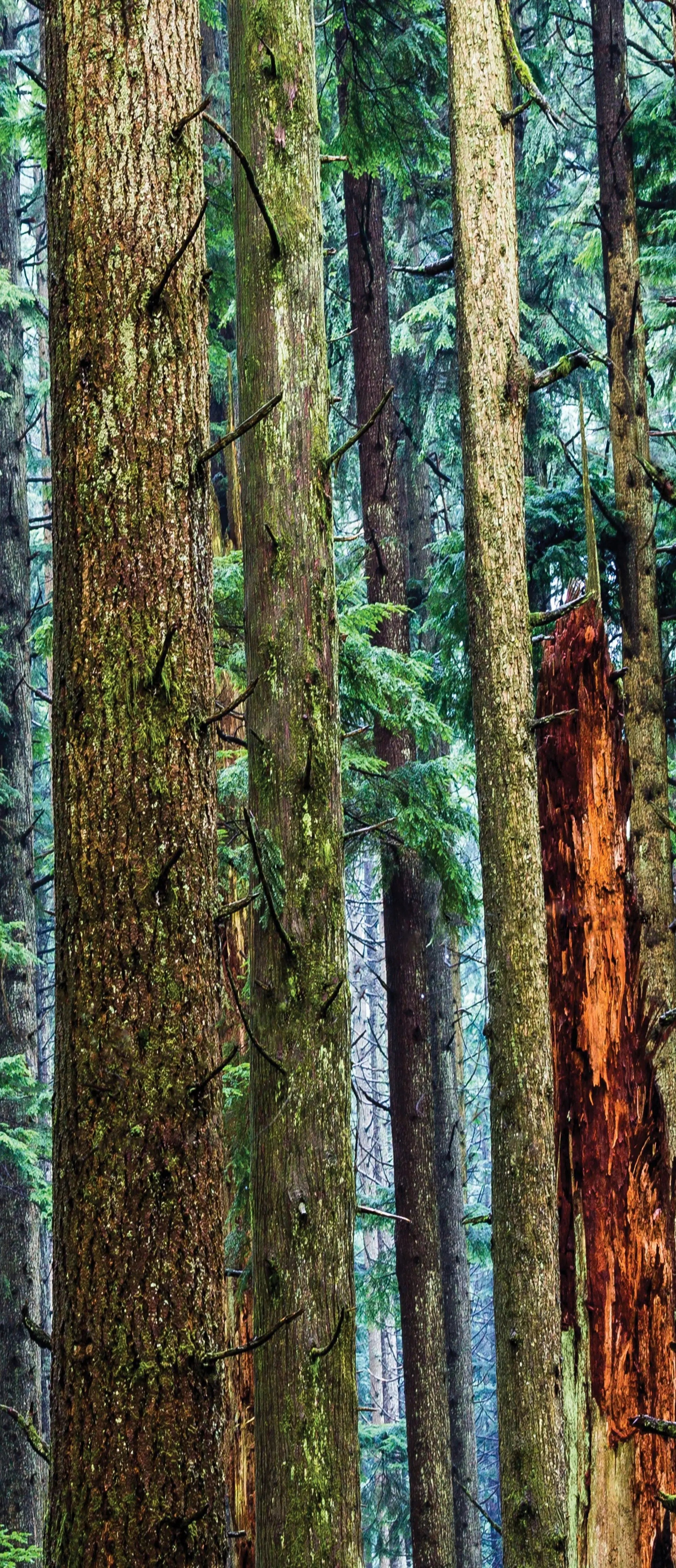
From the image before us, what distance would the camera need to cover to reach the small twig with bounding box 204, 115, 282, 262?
341cm

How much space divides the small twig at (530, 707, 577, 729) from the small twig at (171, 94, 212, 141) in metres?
2.86

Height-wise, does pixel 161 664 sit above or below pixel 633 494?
below

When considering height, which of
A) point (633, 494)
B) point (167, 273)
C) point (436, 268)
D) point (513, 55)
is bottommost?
point (167, 273)

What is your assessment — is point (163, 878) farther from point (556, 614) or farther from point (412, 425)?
point (412, 425)

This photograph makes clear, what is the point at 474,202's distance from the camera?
6.43 meters

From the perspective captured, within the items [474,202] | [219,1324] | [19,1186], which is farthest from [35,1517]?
[474,202]

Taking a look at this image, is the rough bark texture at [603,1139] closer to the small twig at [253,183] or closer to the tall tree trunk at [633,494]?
the small twig at [253,183]

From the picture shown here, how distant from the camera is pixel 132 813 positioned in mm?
3041

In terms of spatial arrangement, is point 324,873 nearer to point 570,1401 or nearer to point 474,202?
point 570,1401

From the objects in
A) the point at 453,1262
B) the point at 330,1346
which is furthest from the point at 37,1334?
the point at 453,1262

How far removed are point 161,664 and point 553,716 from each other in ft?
9.00

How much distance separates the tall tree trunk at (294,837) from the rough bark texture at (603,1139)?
103 cm

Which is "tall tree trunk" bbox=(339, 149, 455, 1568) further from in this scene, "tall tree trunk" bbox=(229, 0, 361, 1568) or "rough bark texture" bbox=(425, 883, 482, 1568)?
"tall tree trunk" bbox=(229, 0, 361, 1568)

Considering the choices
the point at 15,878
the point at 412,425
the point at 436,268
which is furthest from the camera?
the point at 412,425
